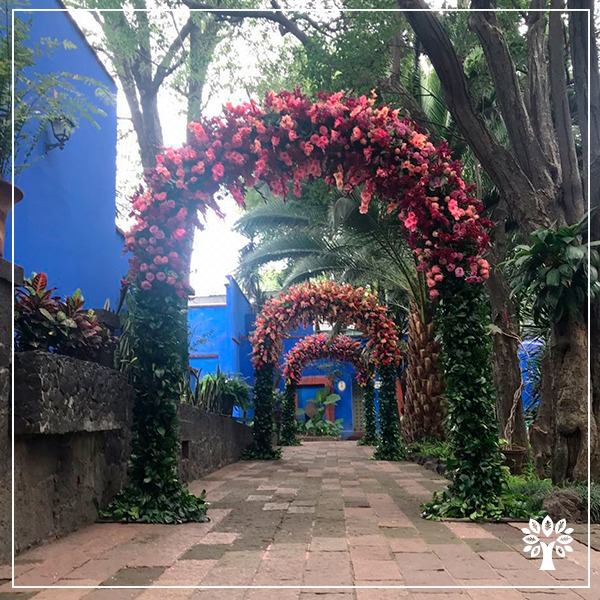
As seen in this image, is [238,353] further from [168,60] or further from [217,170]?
[217,170]

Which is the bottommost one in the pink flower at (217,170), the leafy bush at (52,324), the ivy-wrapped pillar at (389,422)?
the ivy-wrapped pillar at (389,422)

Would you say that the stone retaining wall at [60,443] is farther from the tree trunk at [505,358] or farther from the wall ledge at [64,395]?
the tree trunk at [505,358]

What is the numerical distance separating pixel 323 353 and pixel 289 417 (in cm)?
174

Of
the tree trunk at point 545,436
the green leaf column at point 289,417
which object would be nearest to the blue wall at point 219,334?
the green leaf column at point 289,417

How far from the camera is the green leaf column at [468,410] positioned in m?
4.88

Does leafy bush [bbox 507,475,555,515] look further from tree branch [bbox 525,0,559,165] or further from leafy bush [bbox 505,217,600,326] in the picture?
tree branch [bbox 525,0,559,165]

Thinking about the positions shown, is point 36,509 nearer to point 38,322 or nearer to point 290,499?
point 38,322

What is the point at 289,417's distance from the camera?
15406 millimetres

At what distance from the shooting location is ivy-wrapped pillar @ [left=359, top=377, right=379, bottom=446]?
15375 mm

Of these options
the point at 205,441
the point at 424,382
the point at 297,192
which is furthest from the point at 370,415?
the point at 297,192

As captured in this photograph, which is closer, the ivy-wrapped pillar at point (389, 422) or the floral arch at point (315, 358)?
the ivy-wrapped pillar at point (389, 422)

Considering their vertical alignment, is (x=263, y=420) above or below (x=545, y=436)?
below

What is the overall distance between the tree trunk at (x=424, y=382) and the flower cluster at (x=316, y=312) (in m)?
0.36

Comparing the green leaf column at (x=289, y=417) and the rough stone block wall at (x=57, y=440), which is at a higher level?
the rough stone block wall at (x=57, y=440)
